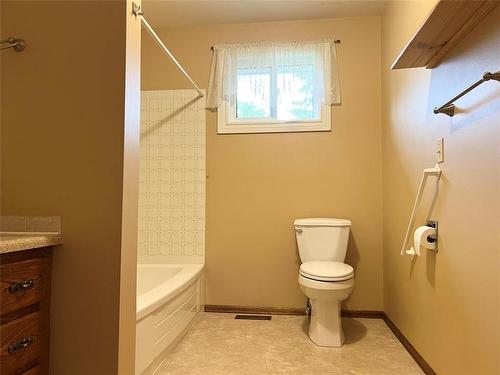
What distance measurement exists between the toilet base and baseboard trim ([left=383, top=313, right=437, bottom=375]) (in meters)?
0.37

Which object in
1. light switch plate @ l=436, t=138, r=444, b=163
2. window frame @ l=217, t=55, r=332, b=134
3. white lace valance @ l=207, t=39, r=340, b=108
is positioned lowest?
light switch plate @ l=436, t=138, r=444, b=163

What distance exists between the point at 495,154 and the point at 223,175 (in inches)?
78.0

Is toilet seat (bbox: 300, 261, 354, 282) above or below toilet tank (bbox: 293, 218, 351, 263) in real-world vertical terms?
below

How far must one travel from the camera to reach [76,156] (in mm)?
1229

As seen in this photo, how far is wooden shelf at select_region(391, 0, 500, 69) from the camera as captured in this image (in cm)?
120

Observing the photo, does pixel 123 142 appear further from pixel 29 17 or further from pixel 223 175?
pixel 223 175

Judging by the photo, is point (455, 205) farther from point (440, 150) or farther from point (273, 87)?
point (273, 87)

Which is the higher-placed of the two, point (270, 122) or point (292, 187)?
point (270, 122)

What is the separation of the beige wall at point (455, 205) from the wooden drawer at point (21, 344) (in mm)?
1560

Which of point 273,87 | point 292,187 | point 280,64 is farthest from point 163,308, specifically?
point 280,64

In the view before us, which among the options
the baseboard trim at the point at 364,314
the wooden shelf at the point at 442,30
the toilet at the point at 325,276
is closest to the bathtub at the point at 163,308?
the toilet at the point at 325,276

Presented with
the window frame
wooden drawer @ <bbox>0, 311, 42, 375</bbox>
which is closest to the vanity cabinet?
wooden drawer @ <bbox>0, 311, 42, 375</bbox>

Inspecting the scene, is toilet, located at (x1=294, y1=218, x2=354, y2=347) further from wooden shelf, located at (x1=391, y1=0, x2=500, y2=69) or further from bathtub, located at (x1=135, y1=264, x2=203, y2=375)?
wooden shelf, located at (x1=391, y1=0, x2=500, y2=69)

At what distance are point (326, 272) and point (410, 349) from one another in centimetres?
64
